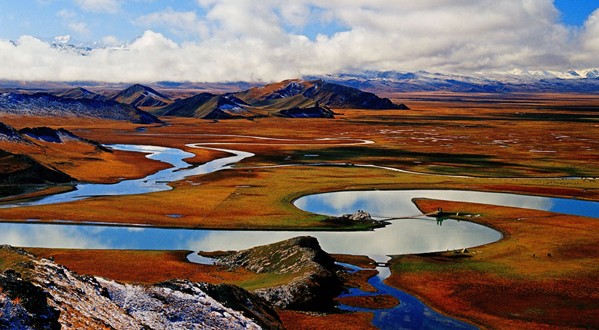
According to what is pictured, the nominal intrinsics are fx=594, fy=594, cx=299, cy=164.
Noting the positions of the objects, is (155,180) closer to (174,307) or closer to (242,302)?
(242,302)

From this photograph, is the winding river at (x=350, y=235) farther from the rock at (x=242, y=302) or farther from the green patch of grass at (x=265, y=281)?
the rock at (x=242, y=302)

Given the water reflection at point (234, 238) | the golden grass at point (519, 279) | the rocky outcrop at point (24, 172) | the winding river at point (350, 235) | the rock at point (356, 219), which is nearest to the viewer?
the golden grass at point (519, 279)

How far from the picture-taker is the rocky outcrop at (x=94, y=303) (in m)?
20.2

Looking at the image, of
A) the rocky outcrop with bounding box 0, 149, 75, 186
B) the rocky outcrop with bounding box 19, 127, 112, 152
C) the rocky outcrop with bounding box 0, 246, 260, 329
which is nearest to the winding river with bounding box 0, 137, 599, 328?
the rocky outcrop with bounding box 0, 149, 75, 186

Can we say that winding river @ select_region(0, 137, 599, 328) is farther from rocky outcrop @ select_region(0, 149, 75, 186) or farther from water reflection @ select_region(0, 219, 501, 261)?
rocky outcrop @ select_region(0, 149, 75, 186)

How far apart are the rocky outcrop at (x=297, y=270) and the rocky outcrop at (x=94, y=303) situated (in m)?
15.0

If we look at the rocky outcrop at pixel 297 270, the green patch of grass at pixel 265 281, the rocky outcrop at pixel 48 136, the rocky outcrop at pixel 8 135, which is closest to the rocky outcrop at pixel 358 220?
the rocky outcrop at pixel 297 270

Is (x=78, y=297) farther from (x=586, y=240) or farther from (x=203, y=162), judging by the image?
(x=203, y=162)

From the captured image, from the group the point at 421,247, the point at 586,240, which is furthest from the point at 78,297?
the point at 586,240

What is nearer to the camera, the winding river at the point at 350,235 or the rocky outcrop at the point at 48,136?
the winding river at the point at 350,235

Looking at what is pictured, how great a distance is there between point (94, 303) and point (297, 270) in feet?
94.3

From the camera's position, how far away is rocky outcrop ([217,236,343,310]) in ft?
153

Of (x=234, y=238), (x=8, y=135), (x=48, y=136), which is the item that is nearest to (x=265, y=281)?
(x=234, y=238)

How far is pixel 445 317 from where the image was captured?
45.5 m
